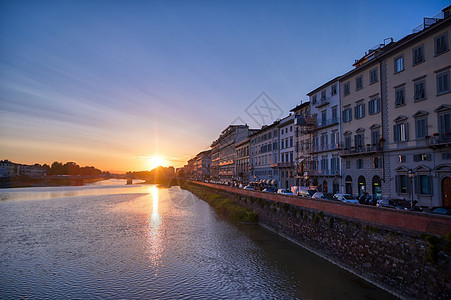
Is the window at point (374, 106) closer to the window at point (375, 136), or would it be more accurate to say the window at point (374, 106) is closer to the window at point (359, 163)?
the window at point (375, 136)

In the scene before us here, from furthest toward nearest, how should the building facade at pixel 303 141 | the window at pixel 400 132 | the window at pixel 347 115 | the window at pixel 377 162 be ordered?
the building facade at pixel 303 141 → the window at pixel 347 115 → the window at pixel 377 162 → the window at pixel 400 132

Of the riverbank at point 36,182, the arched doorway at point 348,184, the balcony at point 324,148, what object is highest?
the balcony at point 324,148

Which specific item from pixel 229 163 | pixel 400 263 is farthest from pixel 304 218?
pixel 229 163

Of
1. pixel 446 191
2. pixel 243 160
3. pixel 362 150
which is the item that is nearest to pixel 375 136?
pixel 362 150

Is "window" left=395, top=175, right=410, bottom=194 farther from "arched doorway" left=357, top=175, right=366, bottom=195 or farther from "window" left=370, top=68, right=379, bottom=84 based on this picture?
"window" left=370, top=68, right=379, bottom=84

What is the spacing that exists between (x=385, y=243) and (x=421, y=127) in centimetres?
1646

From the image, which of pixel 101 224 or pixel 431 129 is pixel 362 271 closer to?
pixel 431 129

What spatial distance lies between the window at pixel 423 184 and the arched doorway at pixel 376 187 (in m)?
4.75

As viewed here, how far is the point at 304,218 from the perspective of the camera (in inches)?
894

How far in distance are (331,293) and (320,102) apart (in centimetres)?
3107

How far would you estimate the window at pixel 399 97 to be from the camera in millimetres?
27344

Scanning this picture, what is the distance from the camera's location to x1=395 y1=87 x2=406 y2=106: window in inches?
1077

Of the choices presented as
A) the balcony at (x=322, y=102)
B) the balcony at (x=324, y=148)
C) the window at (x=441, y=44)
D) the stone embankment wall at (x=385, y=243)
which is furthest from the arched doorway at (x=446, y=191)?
the balcony at (x=322, y=102)

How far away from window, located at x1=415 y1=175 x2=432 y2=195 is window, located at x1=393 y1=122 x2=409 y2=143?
3.76 m
